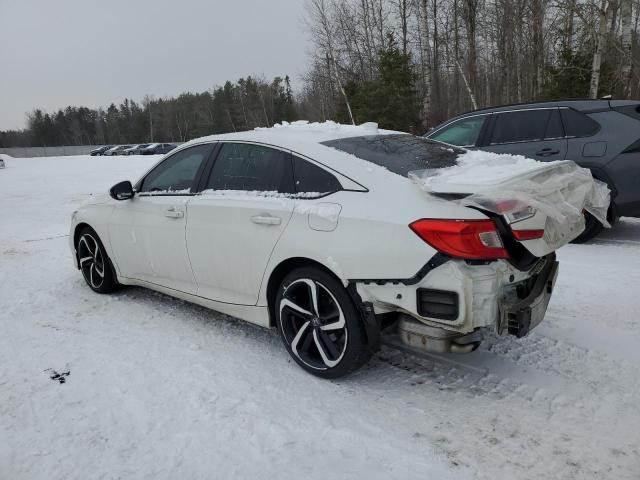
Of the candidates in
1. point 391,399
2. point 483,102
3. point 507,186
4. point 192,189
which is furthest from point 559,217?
point 483,102

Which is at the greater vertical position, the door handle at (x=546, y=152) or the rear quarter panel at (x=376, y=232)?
the door handle at (x=546, y=152)

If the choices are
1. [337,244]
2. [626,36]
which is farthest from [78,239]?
[626,36]

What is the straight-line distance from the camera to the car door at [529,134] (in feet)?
20.6

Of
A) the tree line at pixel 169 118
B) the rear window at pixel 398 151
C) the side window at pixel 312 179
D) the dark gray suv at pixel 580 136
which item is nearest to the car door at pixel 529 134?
the dark gray suv at pixel 580 136

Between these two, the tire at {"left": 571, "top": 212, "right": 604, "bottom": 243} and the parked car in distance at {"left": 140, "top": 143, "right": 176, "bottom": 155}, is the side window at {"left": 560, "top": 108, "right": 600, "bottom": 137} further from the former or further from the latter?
the parked car in distance at {"left": 140, "top": 143, "right": 176, "bottom": 155}

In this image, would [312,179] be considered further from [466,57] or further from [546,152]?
[466,57]

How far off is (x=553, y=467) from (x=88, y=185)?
15553 millimetres

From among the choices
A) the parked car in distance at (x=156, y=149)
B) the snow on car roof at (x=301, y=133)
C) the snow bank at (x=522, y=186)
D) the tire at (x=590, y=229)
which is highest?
the parked car in distance at (x=156, y=149)

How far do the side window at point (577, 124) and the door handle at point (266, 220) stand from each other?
4820 mm

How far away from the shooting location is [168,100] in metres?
99.2

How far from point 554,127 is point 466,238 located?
15.8 ft

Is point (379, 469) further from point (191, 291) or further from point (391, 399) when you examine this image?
point (191, 291)

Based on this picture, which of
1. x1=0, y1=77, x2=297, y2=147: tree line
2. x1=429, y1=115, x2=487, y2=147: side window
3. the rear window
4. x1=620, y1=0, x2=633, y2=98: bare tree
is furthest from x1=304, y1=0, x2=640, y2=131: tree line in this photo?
x1=0, y1=77, x2=297, y2=147: tree line

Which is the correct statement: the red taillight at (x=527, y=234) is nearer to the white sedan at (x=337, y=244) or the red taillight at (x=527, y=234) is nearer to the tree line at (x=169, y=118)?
the white sedan at (x=337, y=244)
